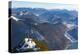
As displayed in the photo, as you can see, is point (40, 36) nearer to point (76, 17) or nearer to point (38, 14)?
point (38, 14)

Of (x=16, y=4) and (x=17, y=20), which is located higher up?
(x=16, y=4)

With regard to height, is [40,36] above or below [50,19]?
below

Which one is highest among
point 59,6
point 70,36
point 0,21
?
point 59,6

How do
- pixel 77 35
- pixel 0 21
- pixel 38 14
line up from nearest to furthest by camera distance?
pixel 0 21
pixel 38 14
pixel 77 35

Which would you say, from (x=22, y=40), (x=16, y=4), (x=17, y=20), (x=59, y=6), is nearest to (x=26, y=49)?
(x=22, y=40)

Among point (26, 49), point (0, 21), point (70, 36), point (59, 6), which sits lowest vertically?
point (26, 49)

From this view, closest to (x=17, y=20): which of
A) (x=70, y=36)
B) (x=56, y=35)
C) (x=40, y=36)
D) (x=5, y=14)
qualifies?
(x=5, y=14)

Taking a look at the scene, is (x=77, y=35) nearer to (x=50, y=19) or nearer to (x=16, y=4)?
(x=50, y=19)

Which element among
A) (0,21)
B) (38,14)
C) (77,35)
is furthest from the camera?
(77,35)

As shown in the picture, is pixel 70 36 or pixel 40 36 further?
pixel 70 36

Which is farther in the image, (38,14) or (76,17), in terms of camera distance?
(76,17)
